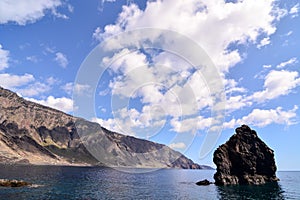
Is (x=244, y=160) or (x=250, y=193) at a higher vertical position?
(x=244, y=160)

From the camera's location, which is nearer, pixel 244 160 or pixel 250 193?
pixel 250 193

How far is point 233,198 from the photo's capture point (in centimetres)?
9306

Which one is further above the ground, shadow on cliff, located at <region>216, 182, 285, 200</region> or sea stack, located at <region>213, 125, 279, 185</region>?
sea stack, located at <region>213, 125, 279, 185</region>

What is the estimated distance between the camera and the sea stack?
146000mm

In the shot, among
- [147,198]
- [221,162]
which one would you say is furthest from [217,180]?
[147,198]

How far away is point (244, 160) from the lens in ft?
492

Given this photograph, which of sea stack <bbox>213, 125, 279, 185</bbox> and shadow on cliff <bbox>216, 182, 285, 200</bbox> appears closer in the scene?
shadow on cliff <bbox>216, 182, 285, 200</bbox>

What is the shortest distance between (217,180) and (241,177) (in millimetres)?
13340

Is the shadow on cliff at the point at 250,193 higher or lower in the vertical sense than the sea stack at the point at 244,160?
lower

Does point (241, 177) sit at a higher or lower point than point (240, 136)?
lower

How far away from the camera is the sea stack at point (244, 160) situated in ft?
479

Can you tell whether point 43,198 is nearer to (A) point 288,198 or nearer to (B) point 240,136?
(A) point 288,198

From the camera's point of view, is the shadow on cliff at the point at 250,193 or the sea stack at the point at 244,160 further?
the sea stack at the point at 244,160

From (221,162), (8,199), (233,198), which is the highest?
(221,162)
